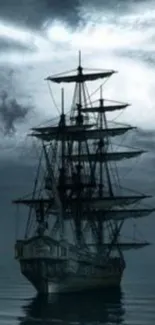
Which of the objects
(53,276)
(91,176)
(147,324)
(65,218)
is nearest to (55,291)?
(53,276)

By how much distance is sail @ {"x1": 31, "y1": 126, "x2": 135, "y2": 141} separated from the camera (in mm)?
144375

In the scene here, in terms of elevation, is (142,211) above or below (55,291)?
above

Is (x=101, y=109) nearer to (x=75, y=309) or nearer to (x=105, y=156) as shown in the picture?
(x=105, y=156)

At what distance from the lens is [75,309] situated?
108938 millimetres

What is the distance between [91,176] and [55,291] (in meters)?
28.8

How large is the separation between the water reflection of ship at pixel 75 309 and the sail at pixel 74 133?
26.4m

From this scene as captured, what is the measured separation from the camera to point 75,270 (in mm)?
132000

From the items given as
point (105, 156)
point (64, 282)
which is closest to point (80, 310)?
point (64, 282)

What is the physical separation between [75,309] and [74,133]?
151 ft

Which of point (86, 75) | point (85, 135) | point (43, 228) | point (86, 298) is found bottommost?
point (86, 298)

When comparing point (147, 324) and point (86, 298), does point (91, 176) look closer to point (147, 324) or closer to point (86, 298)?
point (86, 298)

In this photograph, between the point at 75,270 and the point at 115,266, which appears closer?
the point at 75,270

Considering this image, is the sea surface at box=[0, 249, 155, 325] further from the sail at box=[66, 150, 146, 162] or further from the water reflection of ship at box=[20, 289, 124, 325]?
the sail at box=[66, 150, 146, 162]

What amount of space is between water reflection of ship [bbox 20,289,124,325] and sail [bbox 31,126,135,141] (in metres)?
26.4
